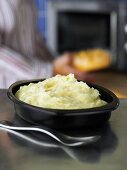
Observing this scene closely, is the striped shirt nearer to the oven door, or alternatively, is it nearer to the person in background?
the person in background

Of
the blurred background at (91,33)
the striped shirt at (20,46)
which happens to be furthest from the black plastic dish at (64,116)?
the blurred background at (91,33)

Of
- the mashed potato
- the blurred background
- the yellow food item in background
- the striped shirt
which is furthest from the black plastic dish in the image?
the yellow food item in background

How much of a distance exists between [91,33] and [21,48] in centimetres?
67

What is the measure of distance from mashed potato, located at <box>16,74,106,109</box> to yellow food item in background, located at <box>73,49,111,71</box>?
5.81 feet

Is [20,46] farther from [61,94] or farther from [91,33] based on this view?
[61,94]

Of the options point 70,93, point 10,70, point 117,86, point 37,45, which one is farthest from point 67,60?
point 70,93

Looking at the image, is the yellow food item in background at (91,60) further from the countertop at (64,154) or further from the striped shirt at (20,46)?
the countertop at (64,154)

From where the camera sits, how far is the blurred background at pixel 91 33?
2.42 meters

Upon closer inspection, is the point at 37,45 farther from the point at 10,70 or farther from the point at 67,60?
the point at 10,70

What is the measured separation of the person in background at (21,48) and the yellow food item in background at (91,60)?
7cm

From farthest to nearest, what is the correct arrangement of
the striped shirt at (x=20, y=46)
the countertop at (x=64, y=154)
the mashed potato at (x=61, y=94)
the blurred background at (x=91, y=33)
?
the blurred background at (x=91, y=33) → the striped shirt at (x=20, y=46) → the mashed potato at (x=61, y=94) → the countertop at (x=64, y=154)

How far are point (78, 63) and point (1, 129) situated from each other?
1884mm

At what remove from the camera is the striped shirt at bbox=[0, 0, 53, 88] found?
188 centimetres

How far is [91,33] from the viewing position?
2619 mm
